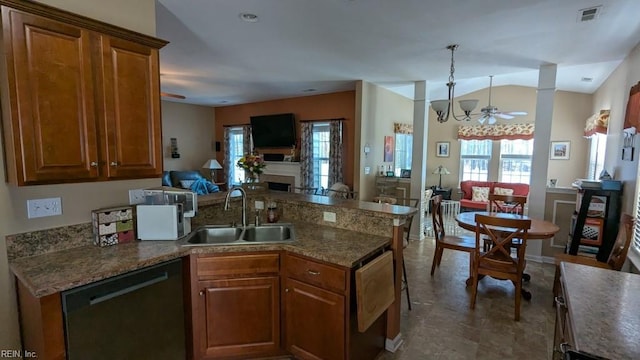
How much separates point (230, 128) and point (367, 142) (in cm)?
424

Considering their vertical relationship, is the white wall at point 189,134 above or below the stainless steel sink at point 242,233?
above

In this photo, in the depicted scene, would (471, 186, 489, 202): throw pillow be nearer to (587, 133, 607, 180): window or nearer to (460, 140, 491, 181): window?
(460, 140, 491, 181): window

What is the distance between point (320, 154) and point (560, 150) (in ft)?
18.2

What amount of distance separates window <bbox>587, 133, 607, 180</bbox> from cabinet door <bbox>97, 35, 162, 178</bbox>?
6.48 meters

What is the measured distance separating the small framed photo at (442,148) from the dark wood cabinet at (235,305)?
7458mm

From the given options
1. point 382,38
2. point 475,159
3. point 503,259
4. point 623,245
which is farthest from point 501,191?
point 382,38

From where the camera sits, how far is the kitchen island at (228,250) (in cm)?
148

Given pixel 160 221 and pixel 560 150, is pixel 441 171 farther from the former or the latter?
pixel 160 221

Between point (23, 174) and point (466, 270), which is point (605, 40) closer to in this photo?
point (466, 270)

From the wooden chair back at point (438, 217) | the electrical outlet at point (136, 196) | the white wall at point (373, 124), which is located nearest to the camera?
the electrical outlet at point (136, 196)

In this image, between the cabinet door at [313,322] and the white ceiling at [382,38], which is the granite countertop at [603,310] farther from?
the white ceiling at [382,38]

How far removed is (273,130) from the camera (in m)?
7.21

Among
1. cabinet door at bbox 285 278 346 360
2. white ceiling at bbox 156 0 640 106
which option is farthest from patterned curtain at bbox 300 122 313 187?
cabinet door at bbox 285 278 346 360

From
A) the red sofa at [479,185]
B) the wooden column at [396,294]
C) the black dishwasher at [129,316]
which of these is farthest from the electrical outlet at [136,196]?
the red sofa at [479,185]
